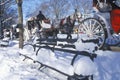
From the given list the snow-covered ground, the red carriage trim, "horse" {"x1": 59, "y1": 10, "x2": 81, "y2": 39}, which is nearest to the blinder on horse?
the red carriage trim

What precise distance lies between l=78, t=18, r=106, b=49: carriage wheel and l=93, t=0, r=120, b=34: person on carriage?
34 centimetres

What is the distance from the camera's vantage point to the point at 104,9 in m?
9.74

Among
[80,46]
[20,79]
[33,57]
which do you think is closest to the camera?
[80,46]

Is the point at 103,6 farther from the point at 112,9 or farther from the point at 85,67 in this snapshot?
the point at 85,67

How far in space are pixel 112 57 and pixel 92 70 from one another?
12.6ft

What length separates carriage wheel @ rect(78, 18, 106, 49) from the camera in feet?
31.5

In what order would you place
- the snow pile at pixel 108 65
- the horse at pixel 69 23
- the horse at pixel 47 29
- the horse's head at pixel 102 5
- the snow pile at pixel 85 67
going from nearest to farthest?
the snow pile at pixel 85 67 → the snow pile at pixel 108 65 → the horse's head at pixel 102 5 → the horse at pixel 69 23 → the horse at pixel 47 29

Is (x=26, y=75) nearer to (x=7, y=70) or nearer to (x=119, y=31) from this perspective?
(x=7, y=70)

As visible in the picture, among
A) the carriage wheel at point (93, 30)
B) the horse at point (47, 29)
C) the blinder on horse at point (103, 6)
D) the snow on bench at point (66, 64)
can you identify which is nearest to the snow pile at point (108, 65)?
the carriage wheel at point (93, 30)

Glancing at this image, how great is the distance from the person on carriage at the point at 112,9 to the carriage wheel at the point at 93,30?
0.34m

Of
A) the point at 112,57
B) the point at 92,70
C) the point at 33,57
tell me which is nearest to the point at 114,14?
the point at 112,57

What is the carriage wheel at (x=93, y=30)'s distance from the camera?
31.5 ft

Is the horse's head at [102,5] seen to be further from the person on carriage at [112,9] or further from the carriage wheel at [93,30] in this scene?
the carriage wheel at [93,30]

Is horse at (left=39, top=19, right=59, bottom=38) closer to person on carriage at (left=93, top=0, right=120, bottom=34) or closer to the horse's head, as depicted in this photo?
the horse's head
